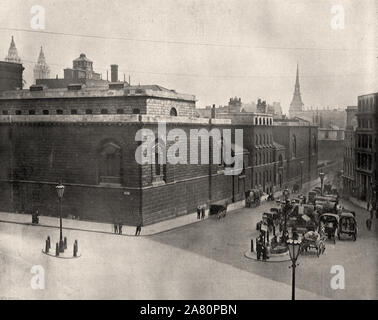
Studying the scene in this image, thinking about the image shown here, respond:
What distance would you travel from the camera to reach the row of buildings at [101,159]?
1252 inches

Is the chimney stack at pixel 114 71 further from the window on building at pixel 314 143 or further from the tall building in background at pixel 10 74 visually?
the window on building at pixel 314 143

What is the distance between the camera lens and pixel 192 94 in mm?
45250

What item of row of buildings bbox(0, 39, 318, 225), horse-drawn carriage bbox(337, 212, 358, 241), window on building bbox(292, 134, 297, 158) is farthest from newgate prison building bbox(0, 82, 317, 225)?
window on building bbox(292, 134, 297, 158)

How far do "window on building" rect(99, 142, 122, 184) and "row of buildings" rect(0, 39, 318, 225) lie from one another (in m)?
0.06

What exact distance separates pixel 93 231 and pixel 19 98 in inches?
815

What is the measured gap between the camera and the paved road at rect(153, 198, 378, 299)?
1959cm

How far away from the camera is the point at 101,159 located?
32.8 metres

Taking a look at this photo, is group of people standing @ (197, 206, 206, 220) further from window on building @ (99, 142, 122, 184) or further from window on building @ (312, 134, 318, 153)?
window on building @ (312, 134, 318, 153)

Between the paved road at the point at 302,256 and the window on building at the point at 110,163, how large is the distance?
19.7ft

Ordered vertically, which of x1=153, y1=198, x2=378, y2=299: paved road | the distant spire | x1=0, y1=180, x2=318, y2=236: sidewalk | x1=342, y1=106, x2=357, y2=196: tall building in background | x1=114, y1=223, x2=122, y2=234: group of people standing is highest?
the distant spire

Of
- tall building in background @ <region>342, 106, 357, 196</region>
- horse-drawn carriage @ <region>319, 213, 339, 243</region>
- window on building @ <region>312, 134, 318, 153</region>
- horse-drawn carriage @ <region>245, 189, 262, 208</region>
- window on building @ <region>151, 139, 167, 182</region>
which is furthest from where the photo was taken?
window on building @ <region>312, 134, 318, 153</region>

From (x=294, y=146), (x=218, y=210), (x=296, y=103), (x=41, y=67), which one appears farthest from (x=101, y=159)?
(x=296, y=103)
